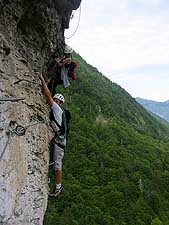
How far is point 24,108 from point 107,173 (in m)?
96.5

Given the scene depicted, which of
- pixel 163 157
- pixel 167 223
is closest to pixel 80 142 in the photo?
pixel 163 157

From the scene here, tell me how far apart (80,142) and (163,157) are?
73.9ft

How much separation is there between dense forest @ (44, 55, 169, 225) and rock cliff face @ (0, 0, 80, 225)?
6863 cm

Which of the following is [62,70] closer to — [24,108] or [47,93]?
[47,93]

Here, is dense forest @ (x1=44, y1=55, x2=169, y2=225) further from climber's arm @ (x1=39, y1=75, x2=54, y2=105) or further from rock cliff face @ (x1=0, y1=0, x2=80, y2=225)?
rock cliff face @ (x1=0, y1=0, x2=80, y2=225)

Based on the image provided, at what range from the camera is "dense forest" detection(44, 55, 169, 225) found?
8844 cm

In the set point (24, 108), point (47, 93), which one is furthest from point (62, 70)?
point (24, 108)

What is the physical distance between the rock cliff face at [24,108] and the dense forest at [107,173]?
225 ft

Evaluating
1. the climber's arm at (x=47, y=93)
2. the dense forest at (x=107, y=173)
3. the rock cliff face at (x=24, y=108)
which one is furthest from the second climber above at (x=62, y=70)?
the dense forest at (x=107, y=173)

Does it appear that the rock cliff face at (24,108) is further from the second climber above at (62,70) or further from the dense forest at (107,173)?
the dense forest at (107,173)

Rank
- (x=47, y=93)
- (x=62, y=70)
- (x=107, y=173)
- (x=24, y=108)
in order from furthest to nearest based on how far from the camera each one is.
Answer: (x=107, y=173), (x=62, y=70), (x=47, y=93), (x=24, y=108)

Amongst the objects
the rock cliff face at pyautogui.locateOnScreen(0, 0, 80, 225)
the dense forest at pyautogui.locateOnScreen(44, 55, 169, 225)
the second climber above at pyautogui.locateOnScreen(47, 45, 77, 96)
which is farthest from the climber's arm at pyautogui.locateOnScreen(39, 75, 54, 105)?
the dense forest at pyautogui.locateOnScreen(44, 55, 169, 225)

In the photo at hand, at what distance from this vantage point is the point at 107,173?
10250cm

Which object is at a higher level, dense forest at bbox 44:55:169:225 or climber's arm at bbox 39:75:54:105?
climber's arm at bbox 39:75:54:105
